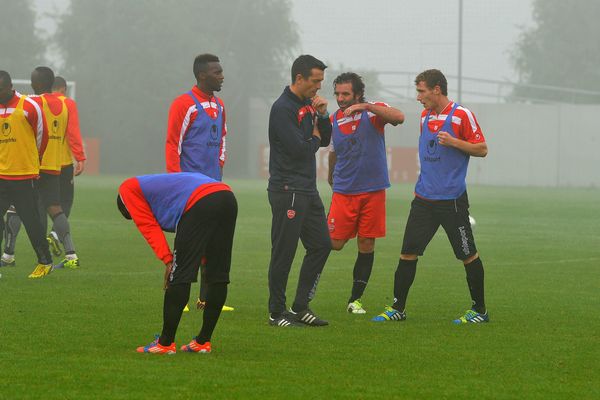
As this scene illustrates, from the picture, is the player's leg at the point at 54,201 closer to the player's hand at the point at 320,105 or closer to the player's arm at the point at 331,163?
the player's arm at the point at 331,163

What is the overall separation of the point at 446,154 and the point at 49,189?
588 centimetres

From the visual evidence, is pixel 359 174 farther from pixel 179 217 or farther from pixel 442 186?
pixel 179 217

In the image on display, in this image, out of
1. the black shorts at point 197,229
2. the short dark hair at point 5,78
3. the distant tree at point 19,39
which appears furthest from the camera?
the distant tree at point 19,39

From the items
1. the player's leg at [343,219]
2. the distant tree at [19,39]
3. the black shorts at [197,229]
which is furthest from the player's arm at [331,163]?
the distant tree at [19,39]

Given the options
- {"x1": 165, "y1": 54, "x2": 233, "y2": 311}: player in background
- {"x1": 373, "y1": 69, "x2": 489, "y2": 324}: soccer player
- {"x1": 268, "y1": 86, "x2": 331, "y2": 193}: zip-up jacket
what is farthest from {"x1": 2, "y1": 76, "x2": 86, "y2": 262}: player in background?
{"x1": 373, "y1": 69, "x2": 489, "y2": 324}: soccer player

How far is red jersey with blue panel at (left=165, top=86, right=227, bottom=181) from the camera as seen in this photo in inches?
436

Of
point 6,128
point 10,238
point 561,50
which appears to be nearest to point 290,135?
point 6,128

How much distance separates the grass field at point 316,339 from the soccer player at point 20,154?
2.54ft

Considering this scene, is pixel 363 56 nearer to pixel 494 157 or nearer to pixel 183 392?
pixel 494 157

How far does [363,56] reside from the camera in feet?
262

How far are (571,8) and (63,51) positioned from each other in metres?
33.2

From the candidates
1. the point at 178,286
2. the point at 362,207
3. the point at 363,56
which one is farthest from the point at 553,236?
the point at 363,56

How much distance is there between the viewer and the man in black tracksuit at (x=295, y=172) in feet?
33.2

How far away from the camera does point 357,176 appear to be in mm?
11250
